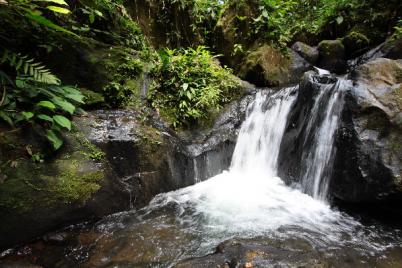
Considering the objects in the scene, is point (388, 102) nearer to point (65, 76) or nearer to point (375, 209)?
point (375, 209)

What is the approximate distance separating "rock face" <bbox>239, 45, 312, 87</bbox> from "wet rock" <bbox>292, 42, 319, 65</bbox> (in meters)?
0.26

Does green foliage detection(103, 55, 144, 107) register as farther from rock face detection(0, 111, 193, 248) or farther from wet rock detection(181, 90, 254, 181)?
wet rock detection(181, 90, 254, 181)

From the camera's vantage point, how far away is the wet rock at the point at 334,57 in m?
8.76

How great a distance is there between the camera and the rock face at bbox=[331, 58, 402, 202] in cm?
434

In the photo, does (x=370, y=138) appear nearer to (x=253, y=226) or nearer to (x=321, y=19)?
(x=253, y=226)

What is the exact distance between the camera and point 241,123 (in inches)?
269

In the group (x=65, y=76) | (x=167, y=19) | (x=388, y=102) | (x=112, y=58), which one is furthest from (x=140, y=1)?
(x=388, y=102)

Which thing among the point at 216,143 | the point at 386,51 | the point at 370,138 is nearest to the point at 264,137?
the point at 216,143

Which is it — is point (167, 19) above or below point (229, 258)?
above

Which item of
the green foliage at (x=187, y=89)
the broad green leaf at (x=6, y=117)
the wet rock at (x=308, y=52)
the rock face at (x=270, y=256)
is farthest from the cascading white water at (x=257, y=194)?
the wet rock at (x=308, y=52)

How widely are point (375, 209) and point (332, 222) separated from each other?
2.64ft

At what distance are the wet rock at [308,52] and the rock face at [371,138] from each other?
3985 millimetres

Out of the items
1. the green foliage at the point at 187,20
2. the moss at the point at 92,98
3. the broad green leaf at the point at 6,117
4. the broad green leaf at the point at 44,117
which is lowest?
the broad green leaf at the point at 6,117

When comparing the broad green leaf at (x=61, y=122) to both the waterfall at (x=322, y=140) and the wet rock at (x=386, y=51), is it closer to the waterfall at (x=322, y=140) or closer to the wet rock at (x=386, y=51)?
the waterfall at (x=322, y=140)
